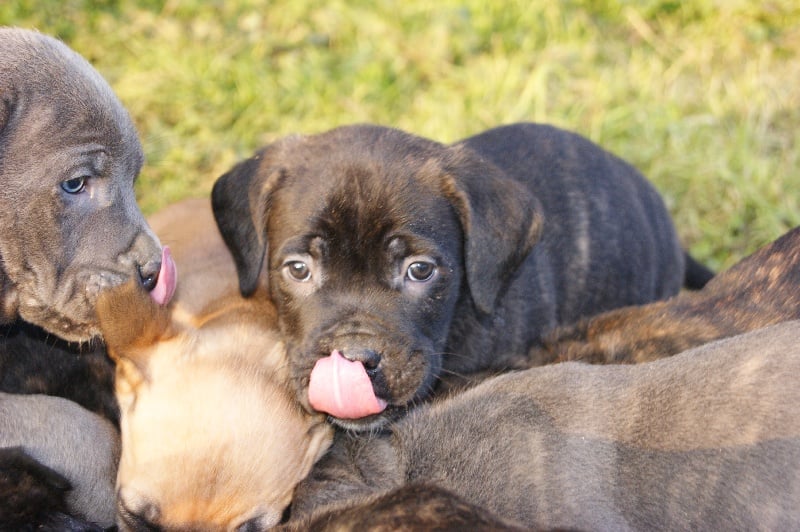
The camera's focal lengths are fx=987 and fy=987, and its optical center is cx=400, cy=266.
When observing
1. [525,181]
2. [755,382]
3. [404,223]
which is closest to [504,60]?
[525,181]

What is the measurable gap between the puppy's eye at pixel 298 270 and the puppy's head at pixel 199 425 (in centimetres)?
37

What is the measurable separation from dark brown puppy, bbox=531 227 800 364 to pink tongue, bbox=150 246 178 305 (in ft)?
5.82

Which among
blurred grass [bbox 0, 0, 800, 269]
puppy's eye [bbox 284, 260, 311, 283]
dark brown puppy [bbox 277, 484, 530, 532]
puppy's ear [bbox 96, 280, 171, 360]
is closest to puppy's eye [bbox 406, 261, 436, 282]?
puppy's eye [bbox 284, 260, 311, 283]

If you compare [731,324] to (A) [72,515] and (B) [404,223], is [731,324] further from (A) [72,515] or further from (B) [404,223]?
(A) [72,515]

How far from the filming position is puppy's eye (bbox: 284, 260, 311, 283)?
466cm

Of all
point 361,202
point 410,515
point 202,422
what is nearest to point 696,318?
point 361,202

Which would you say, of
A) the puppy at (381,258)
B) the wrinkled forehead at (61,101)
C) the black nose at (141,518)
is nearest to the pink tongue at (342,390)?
the puppy at (381,258)

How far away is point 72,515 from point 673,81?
6257 mm

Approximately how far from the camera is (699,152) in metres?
7.77

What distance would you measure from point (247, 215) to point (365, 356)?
110cm

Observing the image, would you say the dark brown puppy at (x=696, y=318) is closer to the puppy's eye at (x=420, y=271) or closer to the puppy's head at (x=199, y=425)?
the puppy's eye at (x=420, y=271)

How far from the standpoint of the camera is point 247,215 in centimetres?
489

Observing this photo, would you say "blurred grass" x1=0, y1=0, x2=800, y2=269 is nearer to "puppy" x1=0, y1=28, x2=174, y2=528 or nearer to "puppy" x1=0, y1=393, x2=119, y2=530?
"puppy" x1=0, y1=28, x2=174, y2=528

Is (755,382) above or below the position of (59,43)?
below
